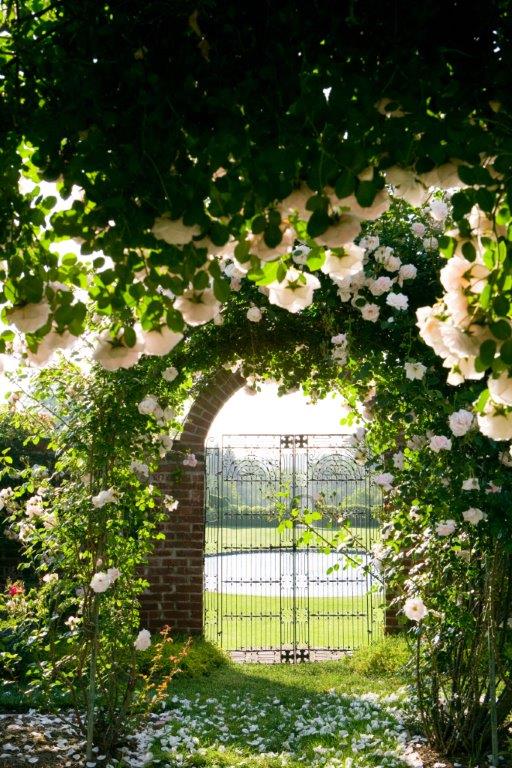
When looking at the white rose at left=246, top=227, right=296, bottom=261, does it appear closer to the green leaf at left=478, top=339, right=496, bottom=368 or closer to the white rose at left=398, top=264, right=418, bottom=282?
the green leaf at left=478, top=339, right=496, bottom=368

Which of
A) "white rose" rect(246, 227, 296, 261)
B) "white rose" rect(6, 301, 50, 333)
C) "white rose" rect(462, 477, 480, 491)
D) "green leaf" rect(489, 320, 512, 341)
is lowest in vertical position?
"white rose" rect(462, 477, 480, 491)

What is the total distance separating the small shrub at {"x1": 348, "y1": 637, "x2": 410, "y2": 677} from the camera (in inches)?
255

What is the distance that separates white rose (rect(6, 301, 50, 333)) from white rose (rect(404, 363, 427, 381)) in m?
2.51

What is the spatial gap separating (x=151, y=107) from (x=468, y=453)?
275 centimetres

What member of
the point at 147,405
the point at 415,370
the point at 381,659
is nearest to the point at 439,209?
the point at 415,370

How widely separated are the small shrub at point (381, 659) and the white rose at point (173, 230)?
5.79 metres

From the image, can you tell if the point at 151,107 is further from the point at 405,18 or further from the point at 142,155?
the point at 405,18

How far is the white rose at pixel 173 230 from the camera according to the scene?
1243 mm

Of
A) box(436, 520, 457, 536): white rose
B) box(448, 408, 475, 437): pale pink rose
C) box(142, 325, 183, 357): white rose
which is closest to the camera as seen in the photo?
box(142, 325, 183, 357): white rose

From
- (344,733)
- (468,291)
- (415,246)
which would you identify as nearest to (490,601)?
(344,733)

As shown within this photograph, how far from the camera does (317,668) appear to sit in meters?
6.93

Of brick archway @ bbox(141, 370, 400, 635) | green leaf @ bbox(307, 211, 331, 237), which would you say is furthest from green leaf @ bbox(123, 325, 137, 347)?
brick archway @ bbox(141, 370, 400, 635)

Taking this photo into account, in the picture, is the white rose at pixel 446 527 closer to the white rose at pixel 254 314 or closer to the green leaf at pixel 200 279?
the white rose at pixel 254 314

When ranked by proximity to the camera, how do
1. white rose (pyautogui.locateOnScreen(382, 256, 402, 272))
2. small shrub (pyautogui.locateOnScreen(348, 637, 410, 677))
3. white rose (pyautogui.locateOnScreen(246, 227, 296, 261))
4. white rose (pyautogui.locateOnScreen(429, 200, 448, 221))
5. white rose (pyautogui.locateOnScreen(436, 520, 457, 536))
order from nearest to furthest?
white rose (pyautogui.locateOnScreen(246, 227, 296, 261)) < white rose (pyautogui.locateOnScreen(429, 200, 448, 221)) < white rose (pyautogui.locateOnScreen(436, 520, 457, 536)) < white rose (pyautogui.locateOnScreen(382, 256, 402, 272)) < small shrub (pyautogui.locateOnScreen(348, 637, 410, 677))
